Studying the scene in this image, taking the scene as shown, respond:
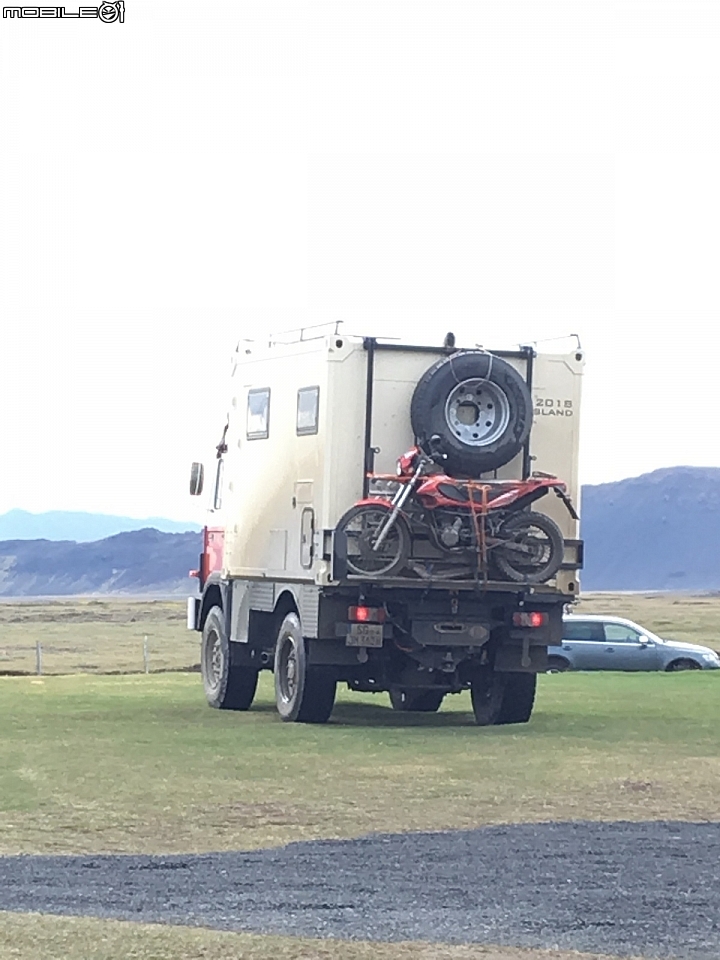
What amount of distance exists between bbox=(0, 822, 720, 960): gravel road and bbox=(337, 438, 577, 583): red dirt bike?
23.9 ft

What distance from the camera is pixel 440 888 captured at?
11.4m

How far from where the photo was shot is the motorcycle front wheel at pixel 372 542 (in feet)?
69.5

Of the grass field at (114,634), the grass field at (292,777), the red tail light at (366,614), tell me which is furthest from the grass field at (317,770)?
the grass field at (114,634)

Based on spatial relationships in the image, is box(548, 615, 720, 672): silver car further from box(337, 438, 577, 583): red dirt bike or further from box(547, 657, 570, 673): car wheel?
box(337, 438, 577, 583): red dirt bike

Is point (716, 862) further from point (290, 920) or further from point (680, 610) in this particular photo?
point (680, 610)

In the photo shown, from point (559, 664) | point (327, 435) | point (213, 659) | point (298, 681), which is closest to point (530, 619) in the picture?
point (298, 681)

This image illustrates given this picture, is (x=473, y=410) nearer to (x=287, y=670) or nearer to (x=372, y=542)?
(x=372, y=542)

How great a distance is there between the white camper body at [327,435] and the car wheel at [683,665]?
1757 cm

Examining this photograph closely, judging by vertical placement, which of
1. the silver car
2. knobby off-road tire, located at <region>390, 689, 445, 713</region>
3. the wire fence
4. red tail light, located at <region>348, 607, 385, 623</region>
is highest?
red tail light, located at <region>348, 607, 385, 623</region>

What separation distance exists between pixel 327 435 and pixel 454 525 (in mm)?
1600

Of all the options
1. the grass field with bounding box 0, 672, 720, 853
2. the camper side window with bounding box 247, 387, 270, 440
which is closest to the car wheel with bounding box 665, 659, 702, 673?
the grass field with bounding box 0, 672, 720, 853

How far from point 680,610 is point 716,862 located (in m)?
105

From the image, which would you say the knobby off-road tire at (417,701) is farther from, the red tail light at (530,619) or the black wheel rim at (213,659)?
the red tail light at (530,619)

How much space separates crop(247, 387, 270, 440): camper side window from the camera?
926 inches
